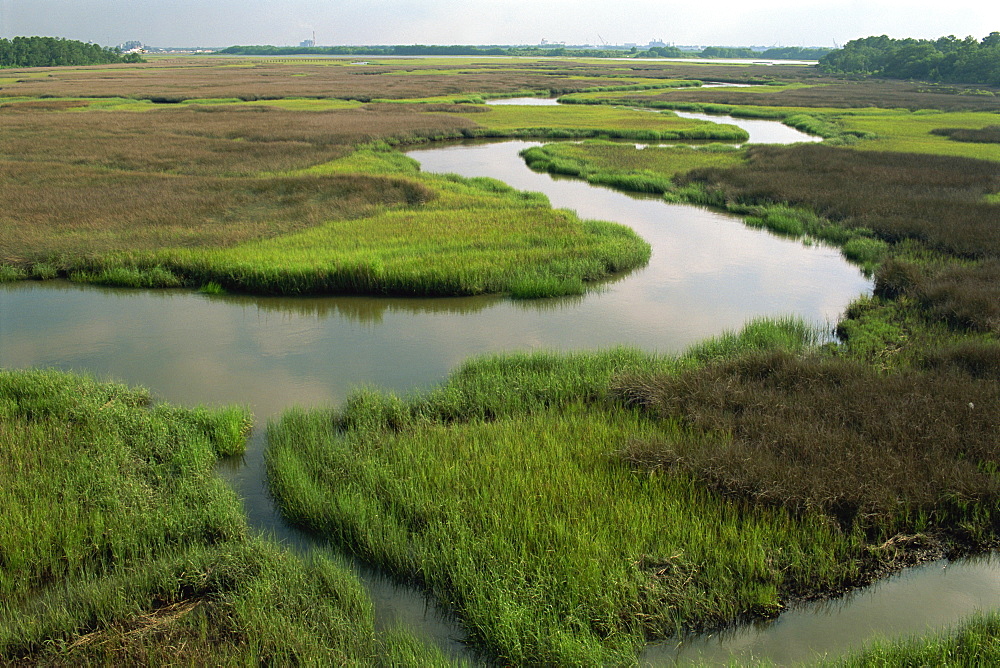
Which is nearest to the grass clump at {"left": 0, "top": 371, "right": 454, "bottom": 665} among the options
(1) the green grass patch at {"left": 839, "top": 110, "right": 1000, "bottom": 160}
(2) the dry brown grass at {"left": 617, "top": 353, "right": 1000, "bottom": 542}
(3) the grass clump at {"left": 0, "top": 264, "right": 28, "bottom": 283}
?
(2) the dry brown grass at {"left": 617, "top": 353, "right": 1000, "bottom": 542}

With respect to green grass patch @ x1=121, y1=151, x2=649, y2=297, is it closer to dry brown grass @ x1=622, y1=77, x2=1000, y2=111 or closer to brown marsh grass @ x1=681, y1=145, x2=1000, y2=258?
brown marsh grass @ x1=681, y1=145, x2=1000, y2=258

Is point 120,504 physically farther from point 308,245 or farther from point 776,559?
point 308,245

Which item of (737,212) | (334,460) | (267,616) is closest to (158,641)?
(267,616)

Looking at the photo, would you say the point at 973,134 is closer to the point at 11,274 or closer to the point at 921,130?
the point at 921,130

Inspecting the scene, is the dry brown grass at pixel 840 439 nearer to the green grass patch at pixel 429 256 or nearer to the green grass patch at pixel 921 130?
the green grass patch at pixel 429 256

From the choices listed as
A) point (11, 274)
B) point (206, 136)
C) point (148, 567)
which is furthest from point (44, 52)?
point (148, 567)
